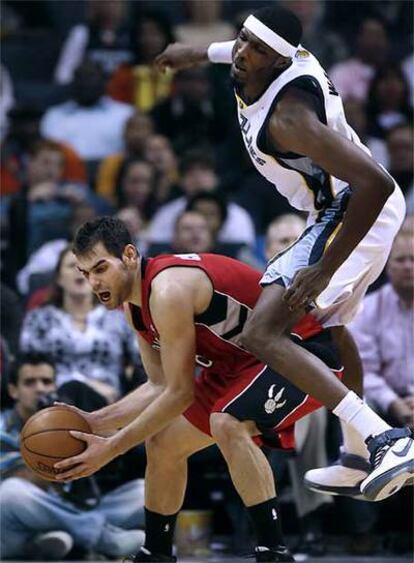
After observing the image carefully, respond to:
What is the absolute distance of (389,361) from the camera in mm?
8344

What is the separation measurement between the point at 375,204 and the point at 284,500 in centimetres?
290

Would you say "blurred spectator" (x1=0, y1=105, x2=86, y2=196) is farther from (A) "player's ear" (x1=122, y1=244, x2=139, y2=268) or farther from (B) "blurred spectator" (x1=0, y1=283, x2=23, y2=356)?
(A) "player's ear" (x1=122, y1=244, x2=139, y2=268)

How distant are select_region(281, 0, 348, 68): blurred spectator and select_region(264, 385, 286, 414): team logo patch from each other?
629 cm

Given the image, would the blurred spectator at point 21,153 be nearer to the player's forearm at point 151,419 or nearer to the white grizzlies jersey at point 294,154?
the white grizzlies jersey at point 294,154

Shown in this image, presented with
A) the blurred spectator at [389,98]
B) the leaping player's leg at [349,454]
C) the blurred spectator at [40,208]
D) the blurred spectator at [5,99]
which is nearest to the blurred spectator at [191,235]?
the blurred spectator at [40,208]

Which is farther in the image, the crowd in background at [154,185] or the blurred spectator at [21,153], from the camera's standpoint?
the blurred spectator at [21,153]

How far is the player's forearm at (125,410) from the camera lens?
250 inches

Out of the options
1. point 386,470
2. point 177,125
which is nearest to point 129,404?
point 386,470

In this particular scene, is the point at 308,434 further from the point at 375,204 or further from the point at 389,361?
the point at 375,204

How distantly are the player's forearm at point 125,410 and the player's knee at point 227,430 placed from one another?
45cm

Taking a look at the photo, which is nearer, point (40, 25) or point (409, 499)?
point (409, 499)

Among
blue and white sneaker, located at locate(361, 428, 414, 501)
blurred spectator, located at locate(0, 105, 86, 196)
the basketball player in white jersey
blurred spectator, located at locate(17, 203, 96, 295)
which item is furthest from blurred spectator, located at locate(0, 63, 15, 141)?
blue and white sneaker, located at locate(361, 428, 414, 501)

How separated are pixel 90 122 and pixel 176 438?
575 centimetres

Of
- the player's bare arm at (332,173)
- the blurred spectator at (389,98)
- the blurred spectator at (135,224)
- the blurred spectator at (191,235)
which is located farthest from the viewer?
the blurred spectator at (389,98)
